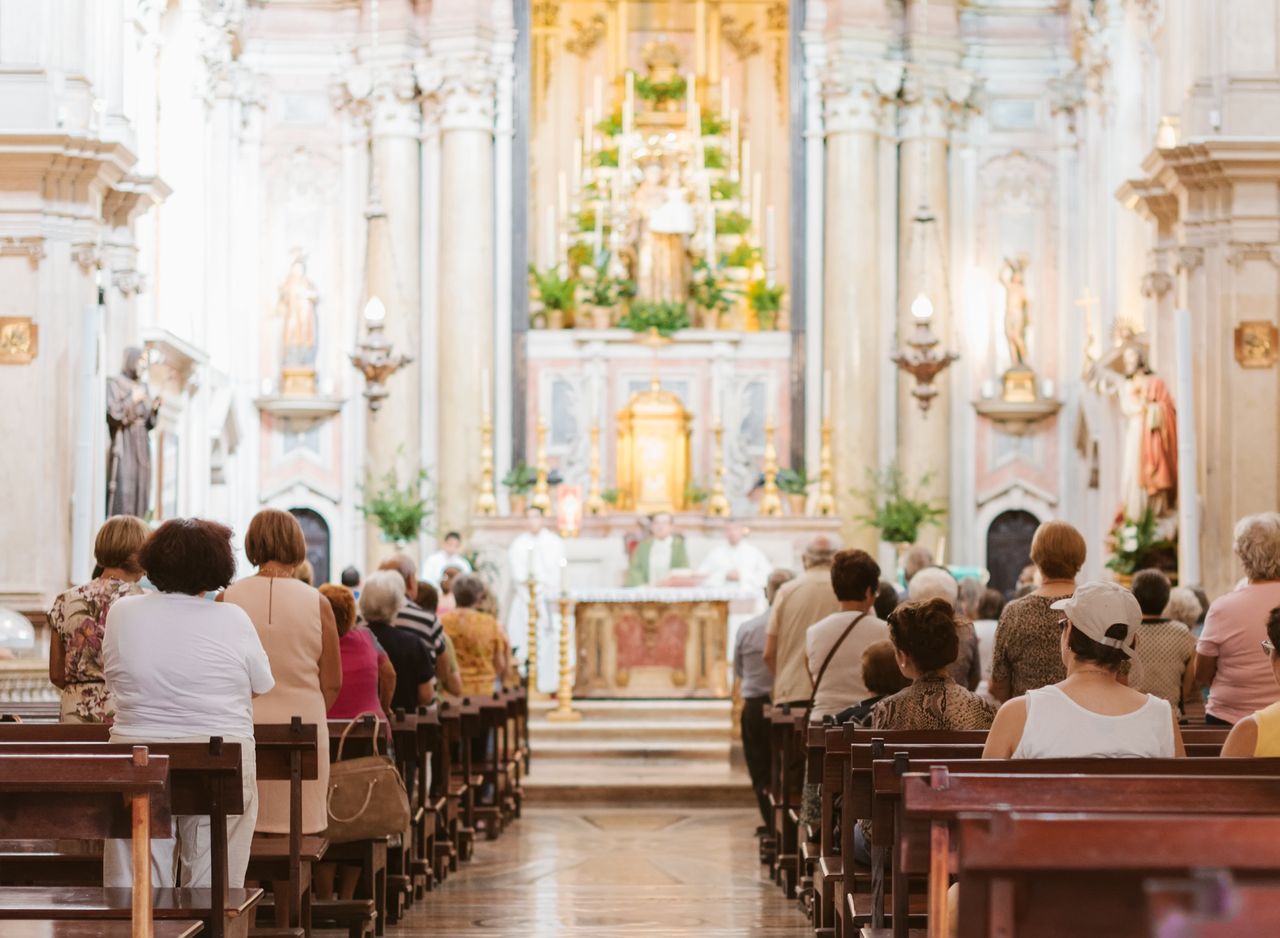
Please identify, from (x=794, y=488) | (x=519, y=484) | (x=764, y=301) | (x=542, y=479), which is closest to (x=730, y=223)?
(x=764, y=301)

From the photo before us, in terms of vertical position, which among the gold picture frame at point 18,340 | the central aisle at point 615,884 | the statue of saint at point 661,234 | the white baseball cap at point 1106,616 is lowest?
the central aisle at point 615,884

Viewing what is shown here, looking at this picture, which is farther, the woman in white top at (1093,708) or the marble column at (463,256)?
the marble column at (463,256)

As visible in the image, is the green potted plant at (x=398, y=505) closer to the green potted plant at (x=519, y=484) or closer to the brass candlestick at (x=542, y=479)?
the green potted plant at (x=519, y=484)

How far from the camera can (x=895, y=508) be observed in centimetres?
1933

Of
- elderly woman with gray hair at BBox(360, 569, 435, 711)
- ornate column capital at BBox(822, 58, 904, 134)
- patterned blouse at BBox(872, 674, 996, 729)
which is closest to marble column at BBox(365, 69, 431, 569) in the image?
ornate column capital at BBox(822, 58, 904, 134)

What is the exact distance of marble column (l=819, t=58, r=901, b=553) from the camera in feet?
66.6

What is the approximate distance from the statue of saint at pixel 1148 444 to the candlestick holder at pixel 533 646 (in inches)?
180

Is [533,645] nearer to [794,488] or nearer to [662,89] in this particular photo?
[794,488]

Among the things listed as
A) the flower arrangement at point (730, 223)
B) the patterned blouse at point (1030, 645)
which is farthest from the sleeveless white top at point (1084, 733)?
the flower arrangement at point (730, 223)

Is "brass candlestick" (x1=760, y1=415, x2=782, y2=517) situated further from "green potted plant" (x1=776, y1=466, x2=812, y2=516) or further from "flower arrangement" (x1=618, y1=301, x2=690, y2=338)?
"flower arrangement" (x1=618, y1=301, x2=690, y2=338)

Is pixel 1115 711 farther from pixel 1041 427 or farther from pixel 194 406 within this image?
pixel 1041 427

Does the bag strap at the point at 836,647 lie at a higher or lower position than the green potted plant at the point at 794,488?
lower

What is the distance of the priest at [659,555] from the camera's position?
16.9 meters

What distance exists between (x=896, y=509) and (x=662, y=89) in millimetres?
5234
